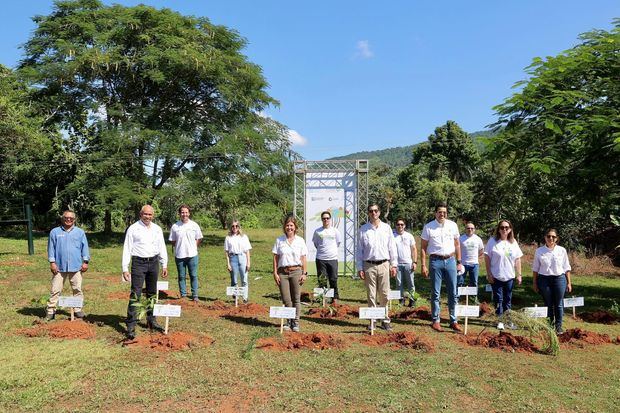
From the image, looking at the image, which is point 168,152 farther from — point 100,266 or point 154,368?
point 154,368

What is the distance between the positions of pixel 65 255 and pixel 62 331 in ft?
4.08

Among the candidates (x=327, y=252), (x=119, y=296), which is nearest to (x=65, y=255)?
(x=119, y=296)

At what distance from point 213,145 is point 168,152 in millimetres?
2625

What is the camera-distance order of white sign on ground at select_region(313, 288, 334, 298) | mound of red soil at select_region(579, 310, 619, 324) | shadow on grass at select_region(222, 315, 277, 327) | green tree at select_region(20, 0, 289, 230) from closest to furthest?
1. shadow on grass at select_region(222, 315, 277, 327)
2. mound of red soil at select_region(579, 310, 619, 324)
3. white sign on ground at select_region(313, 288, 334, 298)
4. green tree at select_region(20, 0, 289, 230)

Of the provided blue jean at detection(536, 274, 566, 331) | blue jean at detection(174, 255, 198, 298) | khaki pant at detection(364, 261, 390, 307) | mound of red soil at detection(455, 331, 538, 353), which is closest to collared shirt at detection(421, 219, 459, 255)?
khaki pant at detection(364, 261, 390, 307)

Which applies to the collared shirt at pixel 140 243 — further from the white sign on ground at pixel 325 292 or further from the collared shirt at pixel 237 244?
the white sign on ground at pixel 325 292

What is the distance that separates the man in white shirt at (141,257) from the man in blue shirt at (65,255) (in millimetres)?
1345

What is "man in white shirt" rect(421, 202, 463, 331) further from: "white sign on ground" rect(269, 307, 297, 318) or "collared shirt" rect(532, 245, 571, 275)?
"white sign on ground" rect(269, 307, 297, 318)

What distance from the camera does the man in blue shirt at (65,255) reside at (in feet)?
24.9

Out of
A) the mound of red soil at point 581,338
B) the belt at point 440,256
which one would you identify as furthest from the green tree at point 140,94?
the mound of red soil at point 581,338

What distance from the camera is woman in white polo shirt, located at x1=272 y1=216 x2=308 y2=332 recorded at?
7.27m

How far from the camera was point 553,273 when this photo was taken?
24.5 ft

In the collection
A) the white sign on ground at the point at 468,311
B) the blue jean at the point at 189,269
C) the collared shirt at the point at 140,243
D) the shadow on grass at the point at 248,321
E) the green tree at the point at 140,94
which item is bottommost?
the shadow on grass at the point at 248,321

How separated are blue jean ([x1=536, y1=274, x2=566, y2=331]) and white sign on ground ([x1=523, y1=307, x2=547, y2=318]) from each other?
0.82 ft
